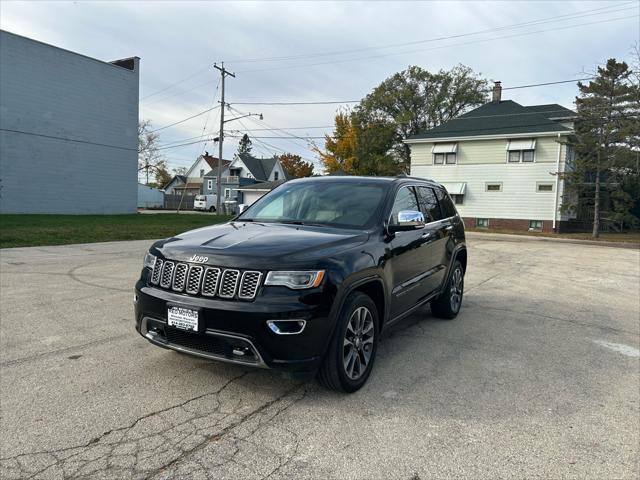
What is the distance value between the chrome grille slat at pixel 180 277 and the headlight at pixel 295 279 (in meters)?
0.66

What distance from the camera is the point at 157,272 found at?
353 cm

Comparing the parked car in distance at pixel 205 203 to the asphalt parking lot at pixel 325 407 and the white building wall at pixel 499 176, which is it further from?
the asphalt parking lot at pixel 325 407

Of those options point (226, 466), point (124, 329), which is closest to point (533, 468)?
point (226, 466)

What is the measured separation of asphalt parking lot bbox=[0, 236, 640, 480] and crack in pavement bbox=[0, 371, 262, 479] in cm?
1

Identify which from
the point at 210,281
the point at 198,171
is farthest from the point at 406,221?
the point at 198,171

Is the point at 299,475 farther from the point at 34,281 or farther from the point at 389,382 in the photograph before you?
the point at 34,281

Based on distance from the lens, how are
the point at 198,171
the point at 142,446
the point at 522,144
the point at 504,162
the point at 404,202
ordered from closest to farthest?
1. the point at 142,446
2. the point at 404,202
3. the point at 522,144
4. the point at 504,162
5. the point at 198,171

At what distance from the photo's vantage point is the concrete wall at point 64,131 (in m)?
23.4

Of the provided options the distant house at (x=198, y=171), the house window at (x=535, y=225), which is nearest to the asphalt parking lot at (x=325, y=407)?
the house window at (x=535, y=225)

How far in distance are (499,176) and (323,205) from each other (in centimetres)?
2928

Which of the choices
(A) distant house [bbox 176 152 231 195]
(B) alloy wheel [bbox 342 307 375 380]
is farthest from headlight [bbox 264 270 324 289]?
(A) distant house [bbox 176 152 231 195]

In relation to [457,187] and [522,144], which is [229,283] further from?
[457,187]

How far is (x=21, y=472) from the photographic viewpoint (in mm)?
2426

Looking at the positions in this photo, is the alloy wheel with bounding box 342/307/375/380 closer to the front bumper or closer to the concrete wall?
the front bumper
